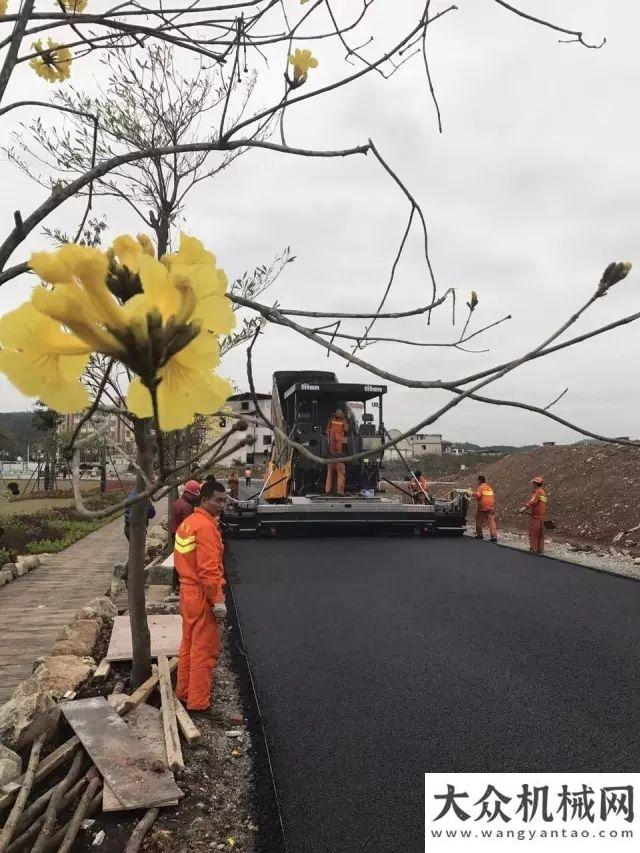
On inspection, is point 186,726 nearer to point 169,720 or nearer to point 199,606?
point 169,720

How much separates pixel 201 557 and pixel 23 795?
1.74 m

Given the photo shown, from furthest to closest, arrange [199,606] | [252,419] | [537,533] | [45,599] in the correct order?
[537,533] < [45,599] < [199,606] < [252,419]

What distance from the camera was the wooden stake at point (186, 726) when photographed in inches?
144

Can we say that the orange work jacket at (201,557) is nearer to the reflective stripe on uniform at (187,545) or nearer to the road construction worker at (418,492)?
the reflective stripe on uniform at (187,545)

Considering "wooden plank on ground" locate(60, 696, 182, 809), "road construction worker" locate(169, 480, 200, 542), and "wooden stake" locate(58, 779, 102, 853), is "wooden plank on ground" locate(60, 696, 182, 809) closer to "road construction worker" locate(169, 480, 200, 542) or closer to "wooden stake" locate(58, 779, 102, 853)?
"wooden stake" locate(58, 779, 102, 853)

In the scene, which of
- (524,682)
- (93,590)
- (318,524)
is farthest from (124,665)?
(318,524)

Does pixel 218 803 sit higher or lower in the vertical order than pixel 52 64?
lower

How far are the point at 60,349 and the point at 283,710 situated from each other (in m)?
3.90

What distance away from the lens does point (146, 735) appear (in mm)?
3607

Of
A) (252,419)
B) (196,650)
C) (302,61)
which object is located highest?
(302,61)

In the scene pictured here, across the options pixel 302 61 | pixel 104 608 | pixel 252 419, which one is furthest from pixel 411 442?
pixel 104 608

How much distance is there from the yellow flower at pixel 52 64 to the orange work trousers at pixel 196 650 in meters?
3.07

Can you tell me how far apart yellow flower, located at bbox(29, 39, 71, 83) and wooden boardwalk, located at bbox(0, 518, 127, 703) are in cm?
376

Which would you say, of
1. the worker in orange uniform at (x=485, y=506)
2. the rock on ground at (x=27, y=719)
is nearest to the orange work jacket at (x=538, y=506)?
the worker in orange uniform at (x=485, y=506)
